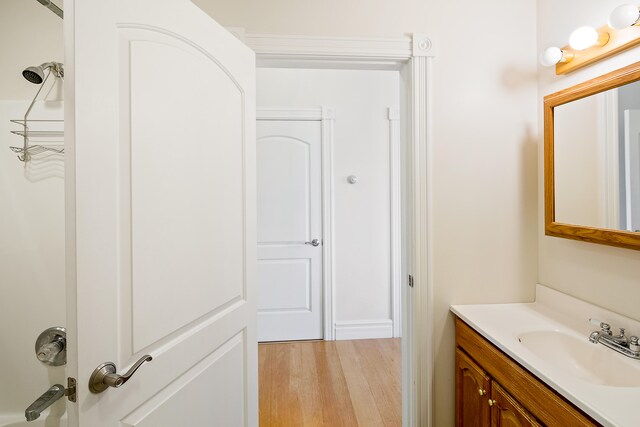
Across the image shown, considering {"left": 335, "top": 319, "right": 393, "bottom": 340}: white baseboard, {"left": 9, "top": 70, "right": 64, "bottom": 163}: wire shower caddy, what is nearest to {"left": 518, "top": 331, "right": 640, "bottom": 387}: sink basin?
{"left": 335, "top": 319, "right": 393, "bottom": 340}: white baseboard

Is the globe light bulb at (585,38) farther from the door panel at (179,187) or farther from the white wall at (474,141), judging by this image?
the door panel at (179,187)

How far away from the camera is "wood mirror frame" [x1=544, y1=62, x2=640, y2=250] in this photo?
1.08 meters

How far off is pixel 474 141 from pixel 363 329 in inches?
81.8

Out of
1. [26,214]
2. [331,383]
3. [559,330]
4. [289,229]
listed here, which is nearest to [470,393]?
[559,330]

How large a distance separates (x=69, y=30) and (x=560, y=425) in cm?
157

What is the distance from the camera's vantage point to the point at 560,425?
0.89 meters

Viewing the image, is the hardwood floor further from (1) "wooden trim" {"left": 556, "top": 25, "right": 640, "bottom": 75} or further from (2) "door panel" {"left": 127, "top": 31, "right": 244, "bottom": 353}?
(1) "wooden trim" {"left": 556, "top": 25, "right": 640, "bottom": 75}

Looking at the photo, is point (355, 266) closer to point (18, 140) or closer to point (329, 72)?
point (329, 72)

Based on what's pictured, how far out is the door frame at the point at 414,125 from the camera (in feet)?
4.90

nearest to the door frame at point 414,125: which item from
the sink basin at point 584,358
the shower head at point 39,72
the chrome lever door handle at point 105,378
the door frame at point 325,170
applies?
the sink basin at point 584,358

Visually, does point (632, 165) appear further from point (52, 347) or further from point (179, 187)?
point (52, 347)

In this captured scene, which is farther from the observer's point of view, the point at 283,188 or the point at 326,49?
the point at 283,188

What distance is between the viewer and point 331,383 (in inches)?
90.8

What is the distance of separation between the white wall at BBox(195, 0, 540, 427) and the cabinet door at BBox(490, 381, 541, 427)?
0.37 m
